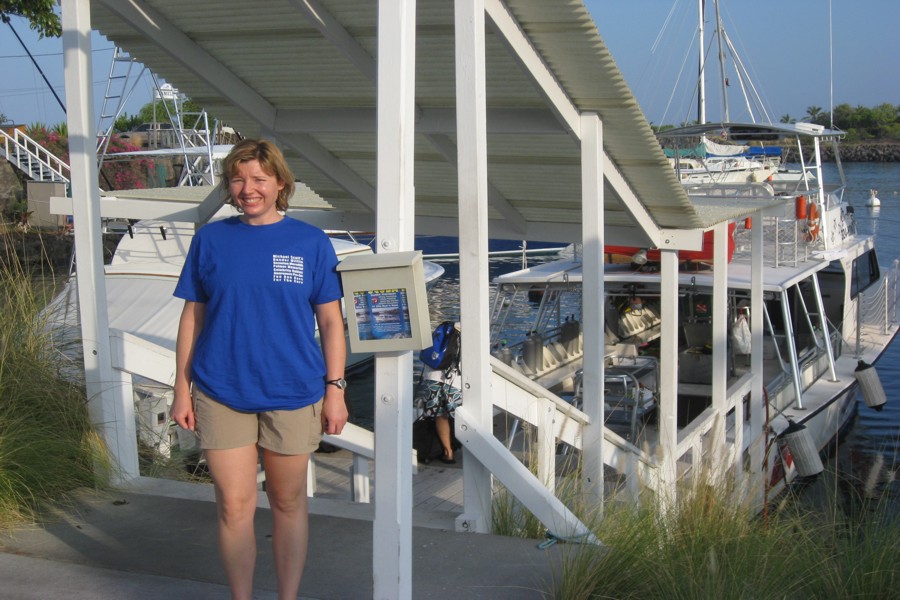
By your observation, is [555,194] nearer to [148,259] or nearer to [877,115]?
[148,259]

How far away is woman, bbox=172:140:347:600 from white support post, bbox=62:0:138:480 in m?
1.90

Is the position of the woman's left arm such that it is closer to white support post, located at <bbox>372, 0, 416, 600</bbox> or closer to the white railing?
white support post, located at <bbox>372, 0, 416, 600</bbox>

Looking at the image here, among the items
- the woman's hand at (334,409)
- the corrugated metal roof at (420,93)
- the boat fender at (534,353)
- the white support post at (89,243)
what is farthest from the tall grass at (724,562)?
the boat fender at (534,353)

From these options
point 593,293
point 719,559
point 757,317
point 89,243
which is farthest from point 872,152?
point 719,559

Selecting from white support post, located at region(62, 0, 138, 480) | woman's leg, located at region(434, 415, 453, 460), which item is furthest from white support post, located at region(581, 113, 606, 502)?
woman's leg, located at region(434, 415, 453, 460)

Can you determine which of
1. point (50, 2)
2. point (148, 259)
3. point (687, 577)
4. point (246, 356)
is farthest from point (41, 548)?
point (148, 259)

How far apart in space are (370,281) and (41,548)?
240cm

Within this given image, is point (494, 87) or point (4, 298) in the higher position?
point (494, 87)

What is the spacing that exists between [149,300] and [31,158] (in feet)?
74.4

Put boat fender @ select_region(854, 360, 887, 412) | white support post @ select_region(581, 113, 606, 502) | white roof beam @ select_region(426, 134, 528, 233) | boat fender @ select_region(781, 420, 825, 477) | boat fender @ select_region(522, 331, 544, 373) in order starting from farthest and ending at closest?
boat fender @ select_region(854, 360, 887, 412) < boat fender @ select_region(522, 331, 544, 373) < boat fender @ select_region(781, 420, 825, 477) < white roof beam @ select_region(426, 134, 528, 233) < white support post @ select_region(581, 113, 606, 502)

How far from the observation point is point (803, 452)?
10.8 metres

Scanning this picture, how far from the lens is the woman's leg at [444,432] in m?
9.65

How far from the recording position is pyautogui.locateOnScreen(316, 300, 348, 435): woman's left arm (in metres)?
3.78

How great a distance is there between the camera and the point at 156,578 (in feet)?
14.6
